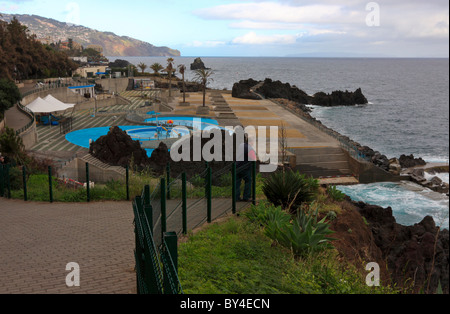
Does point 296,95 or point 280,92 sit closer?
point 280,92

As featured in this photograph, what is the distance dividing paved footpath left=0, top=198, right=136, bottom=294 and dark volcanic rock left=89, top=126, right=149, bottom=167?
1035 cm

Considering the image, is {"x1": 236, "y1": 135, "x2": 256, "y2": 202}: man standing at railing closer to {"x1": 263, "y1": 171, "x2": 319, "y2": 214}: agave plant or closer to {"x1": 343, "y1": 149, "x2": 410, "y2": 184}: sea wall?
{"x1": 263, "y1": 171, "x2": 319, "y2": 214}: agave plant

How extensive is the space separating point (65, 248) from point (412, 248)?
1147 centimetres

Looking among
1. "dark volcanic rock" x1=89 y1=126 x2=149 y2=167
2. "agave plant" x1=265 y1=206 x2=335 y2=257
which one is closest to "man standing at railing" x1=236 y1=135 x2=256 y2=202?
"agave plant" x1=265 y1=206 x2=335 y2=257

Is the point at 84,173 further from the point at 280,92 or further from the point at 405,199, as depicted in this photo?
the point at 280,92

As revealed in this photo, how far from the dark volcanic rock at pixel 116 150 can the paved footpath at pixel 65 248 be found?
1035cm

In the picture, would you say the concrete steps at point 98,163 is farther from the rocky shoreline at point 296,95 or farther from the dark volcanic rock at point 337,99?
the dark volcanic rock at point 337,99

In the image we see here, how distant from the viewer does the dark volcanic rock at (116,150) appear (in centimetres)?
2372

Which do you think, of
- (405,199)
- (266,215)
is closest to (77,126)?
(405,199)

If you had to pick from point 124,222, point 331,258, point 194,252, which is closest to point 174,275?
point 194,252

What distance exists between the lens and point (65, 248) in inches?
341

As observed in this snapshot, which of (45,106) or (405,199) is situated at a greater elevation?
(45,106)

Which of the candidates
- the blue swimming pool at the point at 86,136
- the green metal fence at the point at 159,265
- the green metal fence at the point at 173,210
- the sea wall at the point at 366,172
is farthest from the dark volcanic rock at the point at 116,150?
the green metal fence at the point at 159,265
